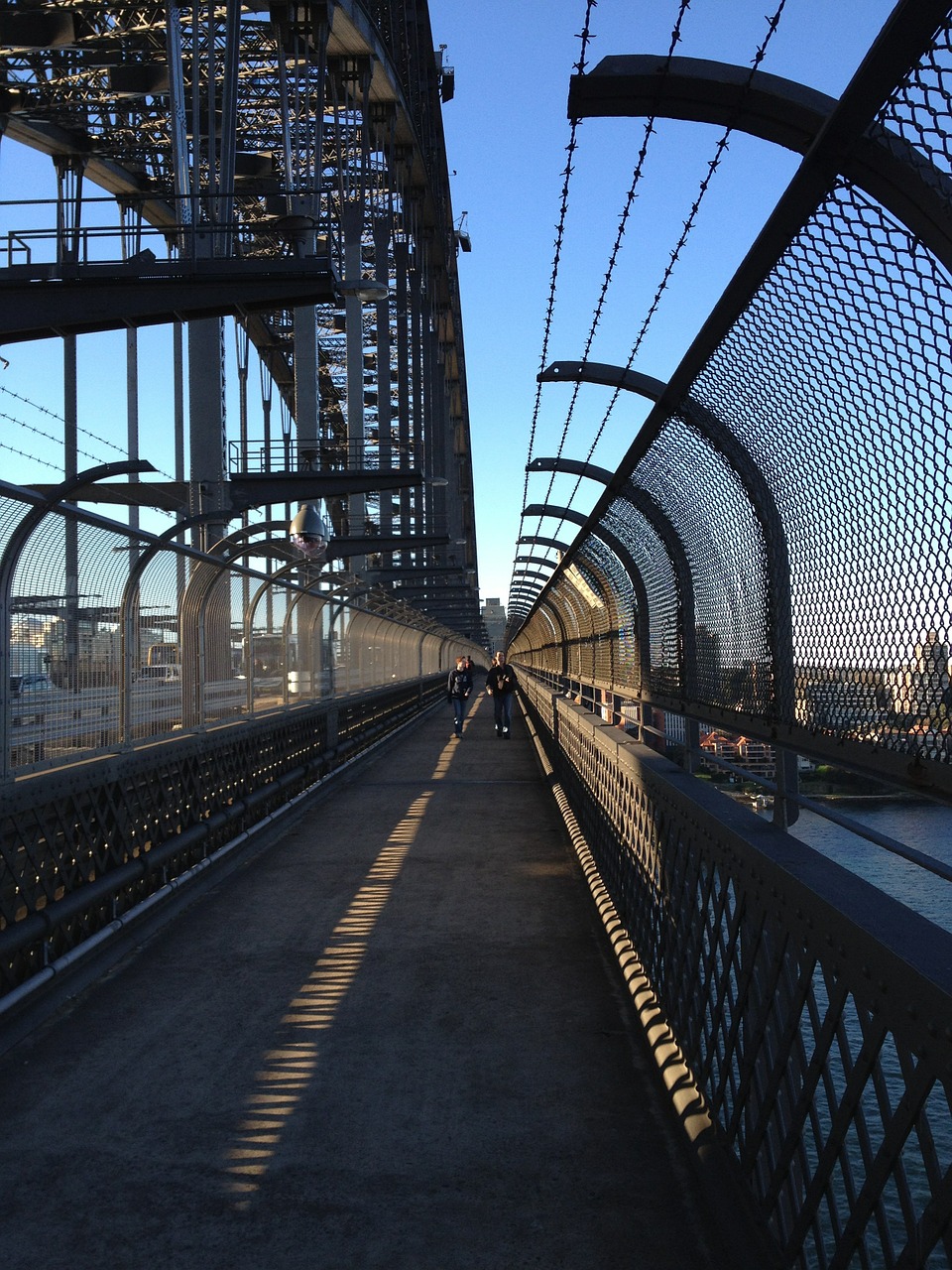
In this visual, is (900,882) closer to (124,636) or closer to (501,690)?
(124,636)

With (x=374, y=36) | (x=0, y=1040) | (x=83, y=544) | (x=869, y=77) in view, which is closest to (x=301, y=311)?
(x=374, y=36)

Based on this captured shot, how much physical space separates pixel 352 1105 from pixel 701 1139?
1377mm

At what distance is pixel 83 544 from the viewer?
22.9 ft

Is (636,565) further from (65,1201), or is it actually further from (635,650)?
(65,1201)

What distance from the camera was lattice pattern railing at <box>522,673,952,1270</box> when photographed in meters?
2.18

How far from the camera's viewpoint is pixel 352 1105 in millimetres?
4488

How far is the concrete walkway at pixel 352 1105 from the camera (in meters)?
3.50

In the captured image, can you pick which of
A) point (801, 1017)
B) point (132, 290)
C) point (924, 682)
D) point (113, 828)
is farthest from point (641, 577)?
point (924, 682)

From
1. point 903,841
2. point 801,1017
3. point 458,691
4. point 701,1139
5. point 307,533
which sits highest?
point 307,533

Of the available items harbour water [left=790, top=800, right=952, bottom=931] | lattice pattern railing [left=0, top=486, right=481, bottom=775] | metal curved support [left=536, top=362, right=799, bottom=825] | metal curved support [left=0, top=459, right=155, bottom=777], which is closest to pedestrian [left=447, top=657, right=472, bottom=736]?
lattice pattern railing [left=0, top=486, right=481, bottom=775]

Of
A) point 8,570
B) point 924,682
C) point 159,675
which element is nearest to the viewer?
point 924,682

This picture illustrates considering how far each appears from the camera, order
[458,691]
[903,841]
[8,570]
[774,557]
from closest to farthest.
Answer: [903,841], [774,557], [8,570], [458,691]

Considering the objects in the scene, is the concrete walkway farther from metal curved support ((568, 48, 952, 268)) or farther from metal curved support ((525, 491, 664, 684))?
metal curved support ((568, 48, 952, 268))

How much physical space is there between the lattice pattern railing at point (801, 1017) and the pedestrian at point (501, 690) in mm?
17383
